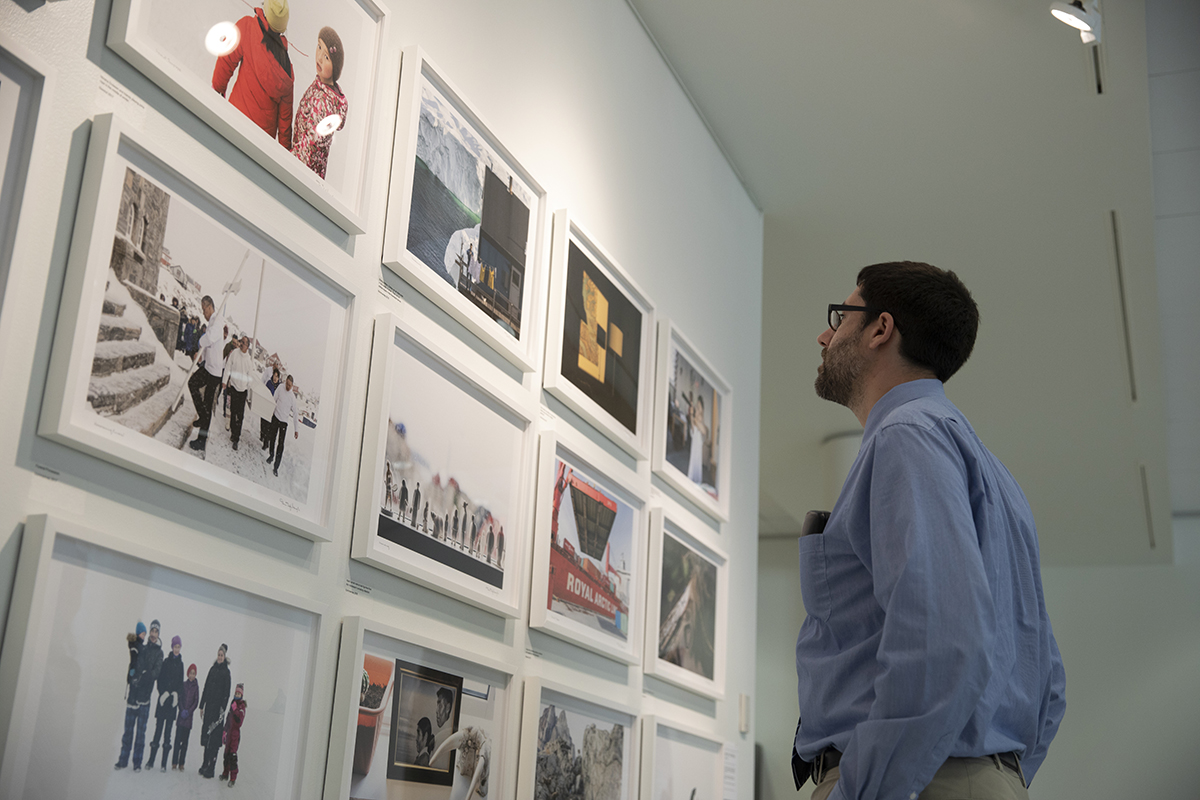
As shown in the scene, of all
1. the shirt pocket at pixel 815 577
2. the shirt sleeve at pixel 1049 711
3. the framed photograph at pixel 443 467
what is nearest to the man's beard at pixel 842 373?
the shirt pocket at pixel 815 577

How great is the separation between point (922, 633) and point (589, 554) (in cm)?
171

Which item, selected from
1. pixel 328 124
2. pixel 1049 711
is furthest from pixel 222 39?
pixel 1049 711

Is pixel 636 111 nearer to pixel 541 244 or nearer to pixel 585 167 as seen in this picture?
pixel 585 167

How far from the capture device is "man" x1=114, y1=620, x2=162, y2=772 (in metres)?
1.71

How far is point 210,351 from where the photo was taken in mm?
1957

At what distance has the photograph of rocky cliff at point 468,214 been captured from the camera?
2.67m

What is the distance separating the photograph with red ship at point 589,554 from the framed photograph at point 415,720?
42 centimetres

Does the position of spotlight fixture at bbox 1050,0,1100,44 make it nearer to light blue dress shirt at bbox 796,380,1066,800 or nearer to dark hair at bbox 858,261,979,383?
dark hair at bbox 858,261,979,383

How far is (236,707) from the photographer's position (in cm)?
194

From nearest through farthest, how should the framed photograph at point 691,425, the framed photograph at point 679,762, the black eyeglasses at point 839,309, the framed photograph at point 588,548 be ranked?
1. the black eyeglasses at point 839,309
2. the framed photograph at point 588,548
3. the framed photograph at point 679,762
4. the framed photograph at point 691,425

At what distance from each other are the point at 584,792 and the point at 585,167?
2007mm

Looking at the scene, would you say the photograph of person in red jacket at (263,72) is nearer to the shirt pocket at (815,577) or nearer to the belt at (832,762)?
the shirt pocket at (815,577)

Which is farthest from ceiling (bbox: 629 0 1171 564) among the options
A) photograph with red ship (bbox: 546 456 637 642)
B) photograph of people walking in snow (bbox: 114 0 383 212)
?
photograph of people walking in snow (bbox: 114 0 383 212)

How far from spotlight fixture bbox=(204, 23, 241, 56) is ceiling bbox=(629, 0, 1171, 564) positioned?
263 centimetres
